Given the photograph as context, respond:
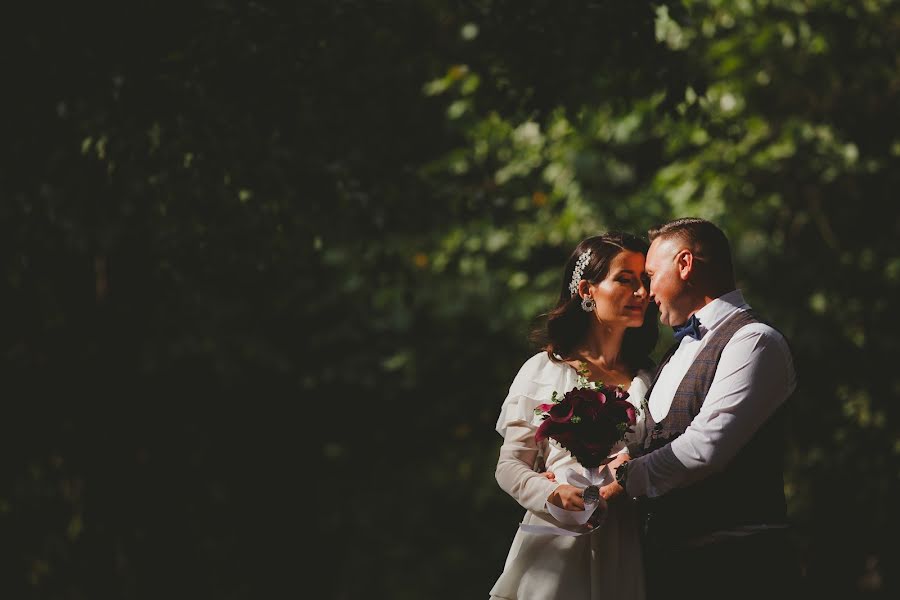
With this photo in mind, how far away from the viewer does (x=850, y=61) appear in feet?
26.6

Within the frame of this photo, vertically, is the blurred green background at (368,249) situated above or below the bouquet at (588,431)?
above

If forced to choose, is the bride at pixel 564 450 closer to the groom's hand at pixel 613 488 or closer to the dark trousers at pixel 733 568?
the groom's hand at pixel 613 488

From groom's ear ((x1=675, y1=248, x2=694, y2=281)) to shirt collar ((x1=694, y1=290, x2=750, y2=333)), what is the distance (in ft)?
0.38

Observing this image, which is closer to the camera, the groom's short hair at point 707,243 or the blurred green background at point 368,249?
the groom's short hair at point 707,243

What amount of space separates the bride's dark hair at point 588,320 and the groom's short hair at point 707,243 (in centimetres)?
27

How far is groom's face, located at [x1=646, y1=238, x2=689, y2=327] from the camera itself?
11.4 ft

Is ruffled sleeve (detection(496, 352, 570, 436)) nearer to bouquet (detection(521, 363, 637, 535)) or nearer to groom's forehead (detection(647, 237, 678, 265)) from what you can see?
bouquet (detection(521, 363, 637, 535))

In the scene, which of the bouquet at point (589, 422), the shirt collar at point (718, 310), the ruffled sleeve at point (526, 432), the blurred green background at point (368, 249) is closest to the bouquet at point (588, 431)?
the bouquet at point (589, 422)

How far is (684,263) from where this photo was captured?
3477 millimetres

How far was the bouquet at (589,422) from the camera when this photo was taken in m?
3.28

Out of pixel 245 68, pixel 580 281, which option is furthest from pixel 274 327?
pixel 580 281

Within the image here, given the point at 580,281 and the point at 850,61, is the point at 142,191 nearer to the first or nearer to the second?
the point at 580,281

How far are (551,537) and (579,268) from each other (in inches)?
35.8

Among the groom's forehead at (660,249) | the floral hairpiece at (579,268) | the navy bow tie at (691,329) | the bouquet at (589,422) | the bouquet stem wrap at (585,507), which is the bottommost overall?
the bouquet stem wrap at (585,507)
